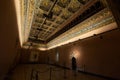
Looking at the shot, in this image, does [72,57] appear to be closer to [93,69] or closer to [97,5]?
[93,69]

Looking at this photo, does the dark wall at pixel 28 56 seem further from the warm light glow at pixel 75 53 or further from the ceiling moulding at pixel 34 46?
the warm light glow at pixel 75 53

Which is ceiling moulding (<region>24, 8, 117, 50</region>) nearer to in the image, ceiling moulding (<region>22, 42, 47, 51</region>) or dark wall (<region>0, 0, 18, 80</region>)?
dark wall (<region>0, 0, 18, 80</region>)

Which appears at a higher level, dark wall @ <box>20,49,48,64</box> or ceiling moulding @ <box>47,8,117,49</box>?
ceiling moulding @ <box>47,8,117,49</box>

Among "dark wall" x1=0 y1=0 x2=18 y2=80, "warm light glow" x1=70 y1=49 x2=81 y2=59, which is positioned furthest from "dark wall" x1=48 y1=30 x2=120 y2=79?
"dark wall" x1=0 y1=0 x2=18 y2=80

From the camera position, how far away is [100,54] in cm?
621

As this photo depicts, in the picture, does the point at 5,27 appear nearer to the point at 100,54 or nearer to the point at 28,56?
the point at 100,54

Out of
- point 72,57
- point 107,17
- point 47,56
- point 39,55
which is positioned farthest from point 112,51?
point 39,55

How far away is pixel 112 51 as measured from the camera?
546cm

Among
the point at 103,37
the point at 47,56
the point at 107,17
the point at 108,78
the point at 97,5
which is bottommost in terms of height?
the point at 108,78

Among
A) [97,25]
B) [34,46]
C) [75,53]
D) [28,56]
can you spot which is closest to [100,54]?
[97,25]

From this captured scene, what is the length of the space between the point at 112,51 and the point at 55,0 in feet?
15.9

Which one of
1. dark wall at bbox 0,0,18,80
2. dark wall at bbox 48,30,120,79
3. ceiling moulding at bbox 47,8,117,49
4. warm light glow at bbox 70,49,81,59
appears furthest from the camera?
warm light glow at bbox 70,49,81,59

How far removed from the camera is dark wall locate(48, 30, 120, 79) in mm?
5279

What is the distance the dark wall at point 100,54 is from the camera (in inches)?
208
